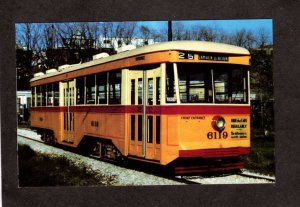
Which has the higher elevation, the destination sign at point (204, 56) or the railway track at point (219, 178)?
the destination sign at point (204, 56)

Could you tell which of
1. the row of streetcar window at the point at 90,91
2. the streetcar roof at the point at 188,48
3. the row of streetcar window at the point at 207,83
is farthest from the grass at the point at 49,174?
the streetcar roof at the point at 188,48

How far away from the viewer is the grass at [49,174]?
970cm

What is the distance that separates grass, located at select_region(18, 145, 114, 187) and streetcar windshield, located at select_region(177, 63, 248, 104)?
207 cm

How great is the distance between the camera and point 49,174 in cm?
992

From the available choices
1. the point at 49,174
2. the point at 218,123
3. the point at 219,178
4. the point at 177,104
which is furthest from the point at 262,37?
the point at 49,174

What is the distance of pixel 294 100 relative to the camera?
9.44 m

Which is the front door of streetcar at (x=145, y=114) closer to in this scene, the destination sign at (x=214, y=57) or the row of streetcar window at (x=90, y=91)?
the row of streetcar window at (x=90, y=91)

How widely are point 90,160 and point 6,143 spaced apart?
1.60 meters

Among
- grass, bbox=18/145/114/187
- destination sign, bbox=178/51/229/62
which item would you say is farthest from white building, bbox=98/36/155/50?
grass, bbox=18/145/114/187

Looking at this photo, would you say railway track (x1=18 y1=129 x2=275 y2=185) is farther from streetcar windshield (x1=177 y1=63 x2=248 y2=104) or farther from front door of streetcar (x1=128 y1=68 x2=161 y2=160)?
streetcar windshield (x1=177 y1=63 x2=248 y2=104)

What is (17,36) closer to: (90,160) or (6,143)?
(6,143)

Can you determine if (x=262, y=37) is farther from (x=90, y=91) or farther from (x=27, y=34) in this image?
(x=27, y=34)

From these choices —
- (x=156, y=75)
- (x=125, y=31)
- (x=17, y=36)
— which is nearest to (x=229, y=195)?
(x=156, y=75)

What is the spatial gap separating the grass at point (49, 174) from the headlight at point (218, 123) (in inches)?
78.5
